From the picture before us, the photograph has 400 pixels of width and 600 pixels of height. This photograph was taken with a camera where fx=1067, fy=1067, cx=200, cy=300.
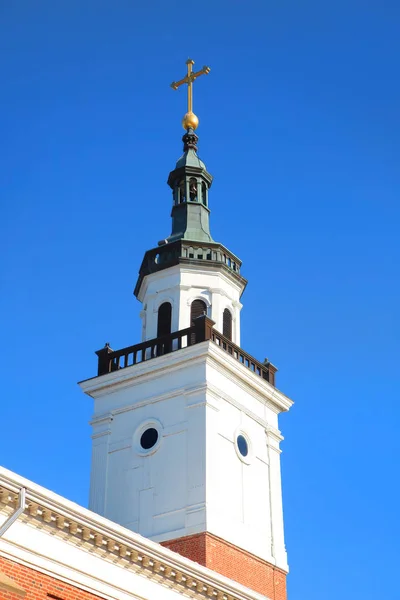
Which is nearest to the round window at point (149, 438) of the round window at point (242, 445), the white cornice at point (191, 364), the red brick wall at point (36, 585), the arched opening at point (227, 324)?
the white cornice at point (191, 364)

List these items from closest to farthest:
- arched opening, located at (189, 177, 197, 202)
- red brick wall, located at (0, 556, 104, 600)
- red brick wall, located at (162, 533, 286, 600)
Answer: red brick wall, located at (0, 556, 104, 600) → red brick wall, located at (162, 533, 286, 600) → arched opening, located at (189, 177, 197, 202)

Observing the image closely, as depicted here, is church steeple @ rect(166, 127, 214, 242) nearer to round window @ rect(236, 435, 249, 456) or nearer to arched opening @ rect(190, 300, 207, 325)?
arched opening @ rect(190, 300, 207, 325)

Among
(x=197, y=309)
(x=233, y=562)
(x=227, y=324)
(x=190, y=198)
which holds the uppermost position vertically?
(x=190, y=198)

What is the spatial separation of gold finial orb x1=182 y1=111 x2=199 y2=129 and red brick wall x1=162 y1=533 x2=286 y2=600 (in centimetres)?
1911

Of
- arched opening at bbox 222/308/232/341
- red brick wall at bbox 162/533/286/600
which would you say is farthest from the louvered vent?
red brick wall at bbox 162/533/286/600

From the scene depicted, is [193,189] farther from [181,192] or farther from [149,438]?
[149,438]

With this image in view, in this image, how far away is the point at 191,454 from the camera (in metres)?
34.5

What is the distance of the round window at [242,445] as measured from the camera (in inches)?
1426

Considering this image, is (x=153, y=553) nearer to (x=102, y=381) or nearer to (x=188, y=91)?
(x=102, y=381)

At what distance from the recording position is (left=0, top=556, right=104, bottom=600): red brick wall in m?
22.0

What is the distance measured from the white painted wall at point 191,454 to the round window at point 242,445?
22 cm

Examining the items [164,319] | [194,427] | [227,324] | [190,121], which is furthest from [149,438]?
[190,121]

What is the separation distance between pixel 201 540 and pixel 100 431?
6569 mm

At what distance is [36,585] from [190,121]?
26.5 meters
